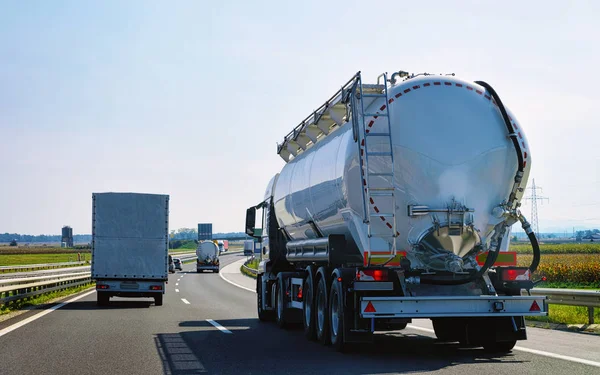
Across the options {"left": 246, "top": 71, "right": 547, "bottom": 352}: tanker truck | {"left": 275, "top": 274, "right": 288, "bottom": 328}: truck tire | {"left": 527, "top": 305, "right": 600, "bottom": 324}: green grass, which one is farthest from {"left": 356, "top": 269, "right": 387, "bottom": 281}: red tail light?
{"left": 527, "top": 305, "right": 600, "bottom": 324}: green grass

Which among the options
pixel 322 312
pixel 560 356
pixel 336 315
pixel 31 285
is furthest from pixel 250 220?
pixel 560 356

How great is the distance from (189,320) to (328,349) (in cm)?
679

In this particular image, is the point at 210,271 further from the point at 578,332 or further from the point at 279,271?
the point at 578,332

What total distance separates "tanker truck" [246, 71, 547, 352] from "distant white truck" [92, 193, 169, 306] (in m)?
13.0

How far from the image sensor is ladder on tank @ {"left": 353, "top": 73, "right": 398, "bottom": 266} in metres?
11.8

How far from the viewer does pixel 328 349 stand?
13.0 m

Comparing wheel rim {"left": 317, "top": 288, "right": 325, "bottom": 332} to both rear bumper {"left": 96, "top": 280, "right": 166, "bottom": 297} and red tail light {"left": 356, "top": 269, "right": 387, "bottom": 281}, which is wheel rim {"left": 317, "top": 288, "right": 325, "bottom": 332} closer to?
red tail light {"left": 356, "top": 269, "right": 387, "bottom": 281}

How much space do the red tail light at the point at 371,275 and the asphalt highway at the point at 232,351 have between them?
113 centimetres

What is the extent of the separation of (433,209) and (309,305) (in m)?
3.73

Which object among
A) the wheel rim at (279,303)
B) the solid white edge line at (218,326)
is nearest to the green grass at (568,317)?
the wheel rim at (279,303)

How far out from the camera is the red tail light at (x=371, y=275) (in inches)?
455

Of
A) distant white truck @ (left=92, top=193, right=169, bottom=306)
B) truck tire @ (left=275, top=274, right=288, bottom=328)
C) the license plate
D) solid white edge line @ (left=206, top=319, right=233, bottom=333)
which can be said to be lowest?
solid white edge line @ (left=206, top=319, right=233, bottom=333)

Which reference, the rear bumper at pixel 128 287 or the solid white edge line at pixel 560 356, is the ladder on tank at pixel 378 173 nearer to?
the solid white edge line at pixel 560 356

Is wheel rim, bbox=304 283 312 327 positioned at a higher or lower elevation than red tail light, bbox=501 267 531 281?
lower
